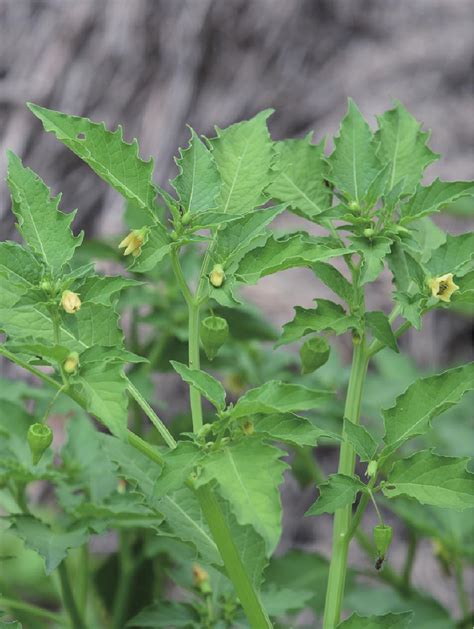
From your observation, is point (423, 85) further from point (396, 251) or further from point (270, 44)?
point (396, 251)

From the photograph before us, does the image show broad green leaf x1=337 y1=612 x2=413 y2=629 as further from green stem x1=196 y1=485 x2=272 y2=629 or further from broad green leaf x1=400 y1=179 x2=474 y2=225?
broad green leaf x1=400 y1=179 x2=474 y2=225

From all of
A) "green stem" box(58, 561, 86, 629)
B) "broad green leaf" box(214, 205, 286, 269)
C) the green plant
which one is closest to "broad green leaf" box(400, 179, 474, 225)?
the green plant

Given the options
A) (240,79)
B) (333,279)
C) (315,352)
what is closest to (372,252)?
(333,279)

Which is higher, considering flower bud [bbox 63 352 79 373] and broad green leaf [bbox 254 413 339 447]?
flower bud [bbox 63 352 79 373]

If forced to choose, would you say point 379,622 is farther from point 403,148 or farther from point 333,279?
point 403,148

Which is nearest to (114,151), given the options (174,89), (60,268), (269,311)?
(60,268)

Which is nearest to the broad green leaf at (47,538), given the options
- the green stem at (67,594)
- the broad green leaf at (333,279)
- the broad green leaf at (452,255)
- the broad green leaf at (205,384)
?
the green stem at (67,594)
